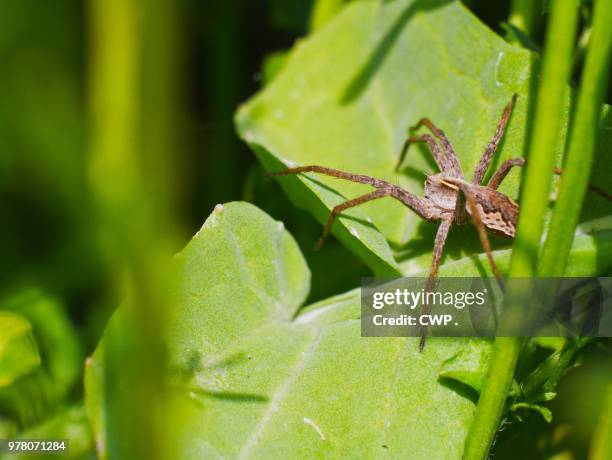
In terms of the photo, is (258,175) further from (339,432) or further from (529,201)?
(529,201)

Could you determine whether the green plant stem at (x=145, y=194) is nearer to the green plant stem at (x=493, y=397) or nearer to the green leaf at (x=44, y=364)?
the green plant stem at (x=493, y=397)

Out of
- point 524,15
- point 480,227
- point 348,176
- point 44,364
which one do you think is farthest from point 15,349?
point 524,15

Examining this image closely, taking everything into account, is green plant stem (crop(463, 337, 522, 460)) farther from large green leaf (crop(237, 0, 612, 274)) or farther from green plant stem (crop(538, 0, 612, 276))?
large green leaf (crop(237, 0, 612, 274))

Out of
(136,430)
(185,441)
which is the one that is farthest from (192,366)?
(136,430)

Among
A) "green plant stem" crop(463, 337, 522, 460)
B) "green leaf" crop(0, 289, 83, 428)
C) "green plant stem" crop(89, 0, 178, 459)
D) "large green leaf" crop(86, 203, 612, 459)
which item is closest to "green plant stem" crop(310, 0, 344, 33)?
"large green leaf" crop(86, 203, 612, 459)

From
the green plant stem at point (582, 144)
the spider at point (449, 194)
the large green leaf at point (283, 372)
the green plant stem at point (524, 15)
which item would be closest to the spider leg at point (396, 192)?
the spider at point (449, 194)

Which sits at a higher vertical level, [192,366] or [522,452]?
[192,366]

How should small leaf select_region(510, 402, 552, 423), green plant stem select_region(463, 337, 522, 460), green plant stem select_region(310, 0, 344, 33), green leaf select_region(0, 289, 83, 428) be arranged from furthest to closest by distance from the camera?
green plant stem select_region(310, 0, 344, 33) → green leaf select_region(0, 289, 83, 428) → small leaf select_region(510, 402, 552, 423) → green plant stem select_region(463, 337, 522, 460)
